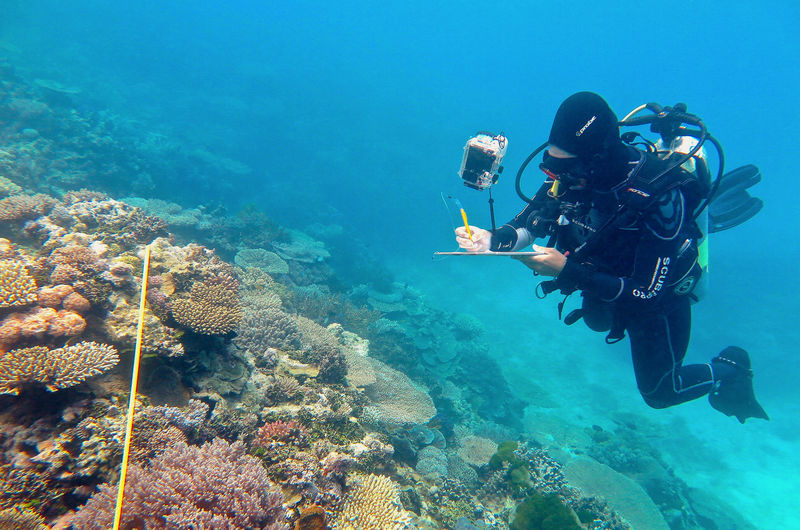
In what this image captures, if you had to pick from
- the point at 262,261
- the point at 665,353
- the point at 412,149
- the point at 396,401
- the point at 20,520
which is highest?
the point at 412,149

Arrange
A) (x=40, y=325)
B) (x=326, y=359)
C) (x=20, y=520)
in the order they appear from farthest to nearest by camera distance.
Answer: (x=326, y=359) < (x=40, y=325) < (x=20, y=520)

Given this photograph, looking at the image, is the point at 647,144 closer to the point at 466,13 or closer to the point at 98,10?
the point at 98,10

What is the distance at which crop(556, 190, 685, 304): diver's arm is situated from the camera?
331cm

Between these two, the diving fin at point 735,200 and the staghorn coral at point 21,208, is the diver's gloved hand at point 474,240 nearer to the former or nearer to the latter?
the diving fin at point 735,200

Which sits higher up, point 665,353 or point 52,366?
point 665,353

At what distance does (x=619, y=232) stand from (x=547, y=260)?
0.93 m

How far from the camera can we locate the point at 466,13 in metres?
108

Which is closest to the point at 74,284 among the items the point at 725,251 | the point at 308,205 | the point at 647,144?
the point at 647,144

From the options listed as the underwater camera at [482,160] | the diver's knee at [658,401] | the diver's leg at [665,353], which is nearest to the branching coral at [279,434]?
the underwater camera at [482,160]

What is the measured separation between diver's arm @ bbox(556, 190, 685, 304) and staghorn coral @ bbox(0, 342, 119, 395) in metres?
4.38

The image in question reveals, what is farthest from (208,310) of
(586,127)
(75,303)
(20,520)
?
(586,127)

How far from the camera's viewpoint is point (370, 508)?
11.2 feet

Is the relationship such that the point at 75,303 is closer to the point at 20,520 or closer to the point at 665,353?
the point at 20,520

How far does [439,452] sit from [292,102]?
56.1 meters
